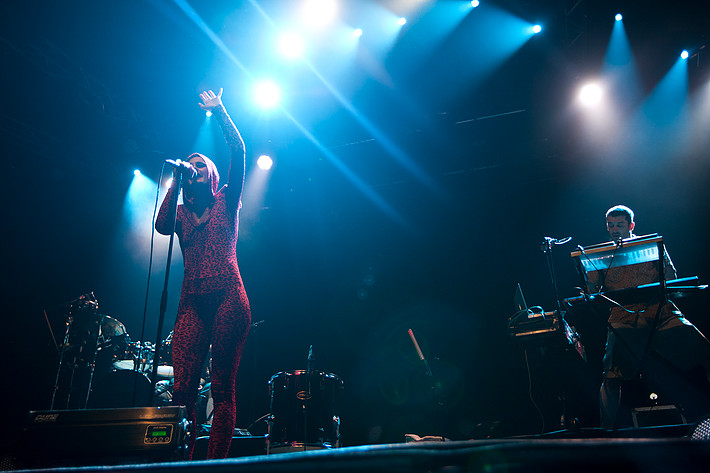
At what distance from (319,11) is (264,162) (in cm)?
315

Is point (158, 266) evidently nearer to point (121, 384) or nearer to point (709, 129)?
point (121, 384)

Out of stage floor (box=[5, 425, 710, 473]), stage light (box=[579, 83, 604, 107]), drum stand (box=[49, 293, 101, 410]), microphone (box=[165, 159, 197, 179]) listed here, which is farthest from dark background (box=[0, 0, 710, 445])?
stage floor (box=[5, 425, 710, 473])

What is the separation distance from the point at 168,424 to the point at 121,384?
497cm

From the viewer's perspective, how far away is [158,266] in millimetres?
8500

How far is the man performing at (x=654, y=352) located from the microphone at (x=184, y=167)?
3.42 m

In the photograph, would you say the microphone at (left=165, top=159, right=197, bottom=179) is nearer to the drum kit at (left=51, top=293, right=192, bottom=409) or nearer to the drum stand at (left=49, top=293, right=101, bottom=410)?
the drum kit at (left=51, top=293, right=192, bottom=409)

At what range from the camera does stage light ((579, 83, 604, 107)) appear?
22.4 ft

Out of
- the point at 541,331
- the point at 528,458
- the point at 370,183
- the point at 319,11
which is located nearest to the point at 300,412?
the point at 541,331

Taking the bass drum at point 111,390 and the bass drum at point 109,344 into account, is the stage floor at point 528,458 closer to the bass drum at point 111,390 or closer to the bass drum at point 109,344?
the bass drum at point 111,390

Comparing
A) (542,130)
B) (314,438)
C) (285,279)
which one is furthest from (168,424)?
(542,130)

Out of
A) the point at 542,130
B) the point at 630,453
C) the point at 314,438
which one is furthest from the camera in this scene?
the point at 542,130

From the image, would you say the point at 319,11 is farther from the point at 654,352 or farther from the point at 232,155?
the point at 654,352

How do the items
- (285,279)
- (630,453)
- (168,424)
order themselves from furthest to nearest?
(285,279) → (168,424) → (630,453)

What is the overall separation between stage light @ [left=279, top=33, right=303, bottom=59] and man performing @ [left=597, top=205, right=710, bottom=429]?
203 inches
